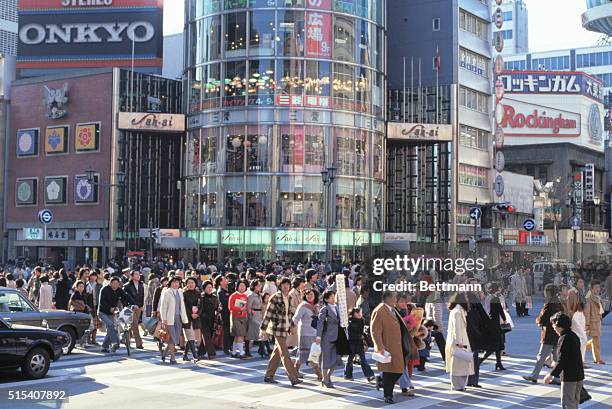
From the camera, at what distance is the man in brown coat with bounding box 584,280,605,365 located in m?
18.0

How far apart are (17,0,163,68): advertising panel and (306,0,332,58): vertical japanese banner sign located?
19.6 m

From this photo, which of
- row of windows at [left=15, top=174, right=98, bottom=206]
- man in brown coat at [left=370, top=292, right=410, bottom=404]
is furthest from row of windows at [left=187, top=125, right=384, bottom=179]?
man in brown coat at [left=370, top=292, right=410, bottom=404]

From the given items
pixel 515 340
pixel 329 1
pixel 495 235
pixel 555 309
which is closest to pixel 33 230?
pixel 329 1

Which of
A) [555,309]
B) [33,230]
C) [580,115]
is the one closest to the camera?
[555,309]

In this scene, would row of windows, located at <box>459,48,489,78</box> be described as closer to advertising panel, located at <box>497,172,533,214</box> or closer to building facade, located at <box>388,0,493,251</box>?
building facade, located at <box>388,0,493,251</box>

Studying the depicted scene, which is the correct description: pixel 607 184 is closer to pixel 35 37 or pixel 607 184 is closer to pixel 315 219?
pixel 315 219

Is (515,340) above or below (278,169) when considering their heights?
below

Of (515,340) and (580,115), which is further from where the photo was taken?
(580,115)

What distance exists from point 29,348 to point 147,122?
151 feet

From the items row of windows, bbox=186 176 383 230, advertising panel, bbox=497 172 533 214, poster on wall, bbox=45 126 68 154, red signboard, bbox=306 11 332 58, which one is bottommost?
row of windows, bbox=186 176 383 230

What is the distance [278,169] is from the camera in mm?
54781

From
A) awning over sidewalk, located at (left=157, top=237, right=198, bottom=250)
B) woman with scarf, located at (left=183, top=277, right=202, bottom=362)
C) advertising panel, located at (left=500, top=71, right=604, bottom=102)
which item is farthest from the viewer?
advertising panel, located at (left=500, top=71, right=604, bottom=102)

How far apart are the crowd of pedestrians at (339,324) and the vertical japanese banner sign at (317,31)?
34.3 m

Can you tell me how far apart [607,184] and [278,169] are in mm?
57160
